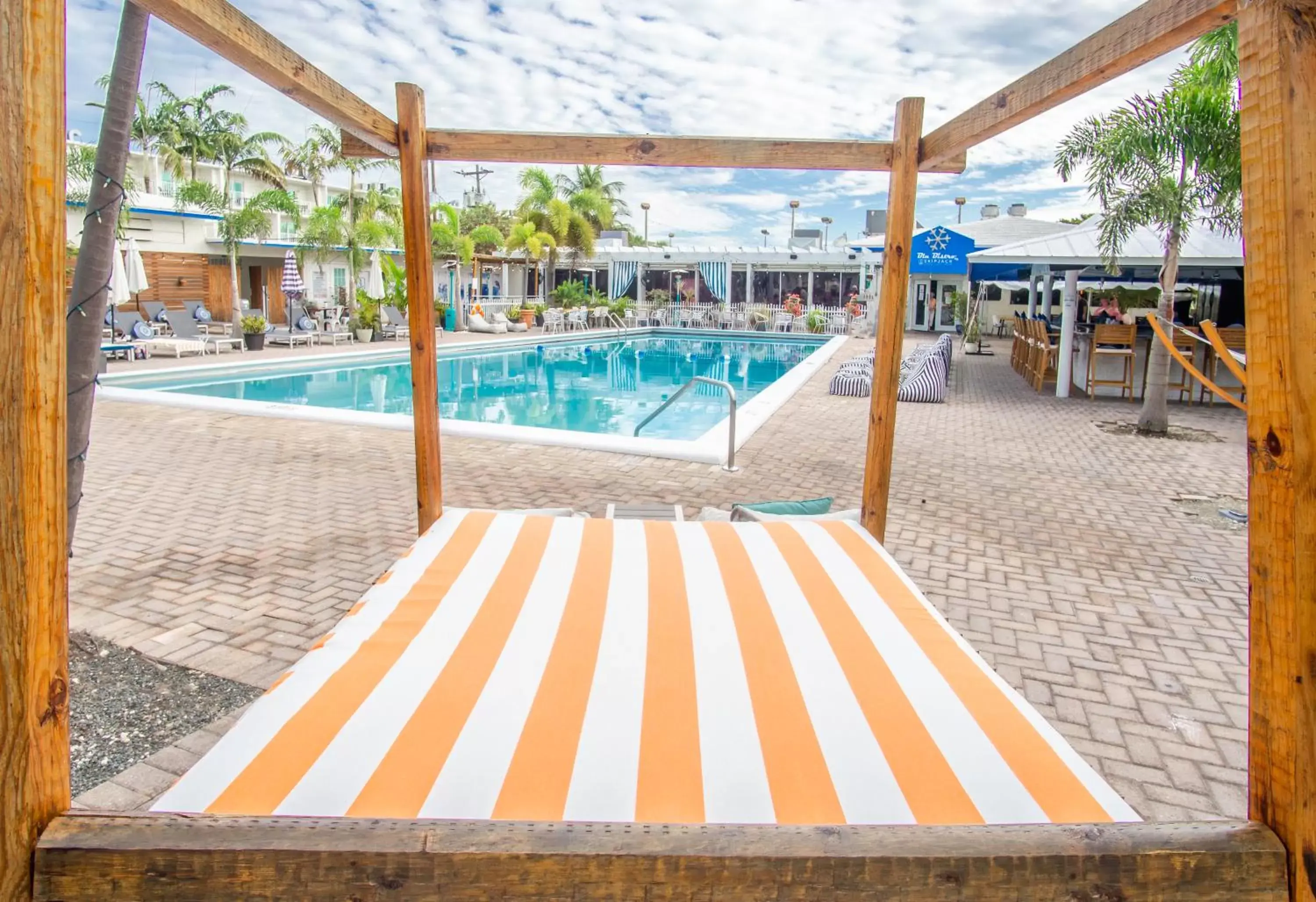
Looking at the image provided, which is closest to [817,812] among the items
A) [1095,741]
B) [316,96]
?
[1095,741]

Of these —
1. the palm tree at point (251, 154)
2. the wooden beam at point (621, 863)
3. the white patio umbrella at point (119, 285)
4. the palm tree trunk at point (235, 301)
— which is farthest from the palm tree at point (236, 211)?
the wooden beam at point (621, 863)

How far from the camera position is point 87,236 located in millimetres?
2988

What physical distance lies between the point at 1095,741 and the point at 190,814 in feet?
8.91

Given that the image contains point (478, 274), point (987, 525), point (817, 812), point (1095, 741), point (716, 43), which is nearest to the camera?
point (817, 812)

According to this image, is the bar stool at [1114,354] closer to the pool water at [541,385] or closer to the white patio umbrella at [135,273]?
the pool water at [541,385]

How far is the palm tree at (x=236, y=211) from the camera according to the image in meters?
19.2

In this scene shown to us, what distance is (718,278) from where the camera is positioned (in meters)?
30.6

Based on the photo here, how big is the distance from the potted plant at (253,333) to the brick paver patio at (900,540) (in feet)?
26.8

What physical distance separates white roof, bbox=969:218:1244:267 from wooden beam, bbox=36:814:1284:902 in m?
10.5

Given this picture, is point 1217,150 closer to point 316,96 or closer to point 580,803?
point 316,96

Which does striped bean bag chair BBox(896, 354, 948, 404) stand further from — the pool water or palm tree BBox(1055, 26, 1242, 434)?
palm tree BBox(1055, 26, 1242, 434)

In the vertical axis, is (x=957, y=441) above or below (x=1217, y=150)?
below

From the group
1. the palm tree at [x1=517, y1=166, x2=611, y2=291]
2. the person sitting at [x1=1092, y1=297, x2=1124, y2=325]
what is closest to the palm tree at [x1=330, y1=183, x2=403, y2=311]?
the palm tree at [x1=517, y1=166, x2=611, y2=291]

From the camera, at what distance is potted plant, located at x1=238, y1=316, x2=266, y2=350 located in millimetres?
17109
